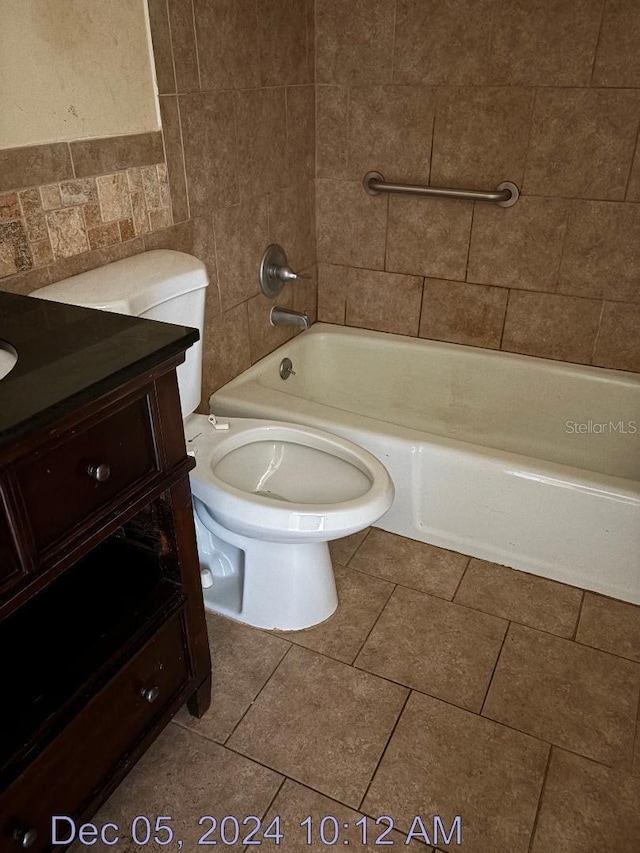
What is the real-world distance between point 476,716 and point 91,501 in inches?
40.3

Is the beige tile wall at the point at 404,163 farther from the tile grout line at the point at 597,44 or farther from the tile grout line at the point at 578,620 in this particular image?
the tile grout line at the point at 578,620

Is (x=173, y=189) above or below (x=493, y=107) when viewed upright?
below

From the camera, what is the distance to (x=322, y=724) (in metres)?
1.47

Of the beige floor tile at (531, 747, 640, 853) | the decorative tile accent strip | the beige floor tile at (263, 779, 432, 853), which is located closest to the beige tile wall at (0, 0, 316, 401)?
the decorative tile accent strip

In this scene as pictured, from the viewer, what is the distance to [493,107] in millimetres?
2016

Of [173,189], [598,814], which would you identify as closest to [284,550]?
[598,814]

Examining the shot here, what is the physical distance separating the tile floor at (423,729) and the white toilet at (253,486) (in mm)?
118

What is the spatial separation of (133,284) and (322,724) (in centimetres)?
106

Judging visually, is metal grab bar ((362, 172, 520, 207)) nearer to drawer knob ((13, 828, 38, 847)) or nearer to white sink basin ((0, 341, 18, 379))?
white sink basin ((0, 341, 18, 379))

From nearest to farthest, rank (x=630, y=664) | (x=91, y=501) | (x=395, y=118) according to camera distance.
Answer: (x=91, y=501)
(x=630, y=664)
(x=395, y=118)

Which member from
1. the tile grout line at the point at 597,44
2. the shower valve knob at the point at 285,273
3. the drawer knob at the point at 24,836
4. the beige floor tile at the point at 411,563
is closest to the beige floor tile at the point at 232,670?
the beige floor tile at the point at 411,563

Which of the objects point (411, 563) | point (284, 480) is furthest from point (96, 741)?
point (411, 563)

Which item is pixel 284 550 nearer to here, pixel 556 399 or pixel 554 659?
pixel 554 659

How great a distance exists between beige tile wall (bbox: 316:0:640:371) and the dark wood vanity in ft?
4.75
